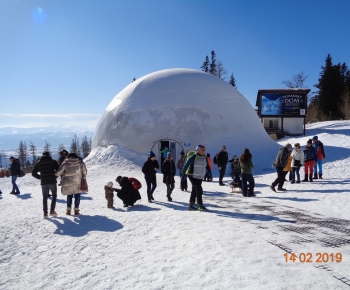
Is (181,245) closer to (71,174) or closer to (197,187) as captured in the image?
(197,187)

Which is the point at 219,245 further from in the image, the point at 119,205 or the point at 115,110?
the point at 115,110

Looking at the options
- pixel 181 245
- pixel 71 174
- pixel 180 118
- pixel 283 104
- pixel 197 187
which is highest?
pixel 283 104

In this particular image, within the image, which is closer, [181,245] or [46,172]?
[181,245]

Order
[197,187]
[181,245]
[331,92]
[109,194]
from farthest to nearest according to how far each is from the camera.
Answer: [331,92]
[109,194]
[197,187]
[181,245]

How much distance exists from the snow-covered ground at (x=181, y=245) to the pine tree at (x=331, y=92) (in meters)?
40.4

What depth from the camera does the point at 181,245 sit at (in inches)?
163

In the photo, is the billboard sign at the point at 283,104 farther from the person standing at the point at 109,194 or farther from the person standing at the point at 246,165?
the person standing at the point at 109,194

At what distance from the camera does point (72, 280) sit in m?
3.39

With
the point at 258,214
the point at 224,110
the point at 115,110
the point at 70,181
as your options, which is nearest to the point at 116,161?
the point at 115,110

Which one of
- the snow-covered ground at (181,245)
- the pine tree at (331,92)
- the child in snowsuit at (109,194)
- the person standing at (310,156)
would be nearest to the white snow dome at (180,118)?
the person standing at (310,156)
